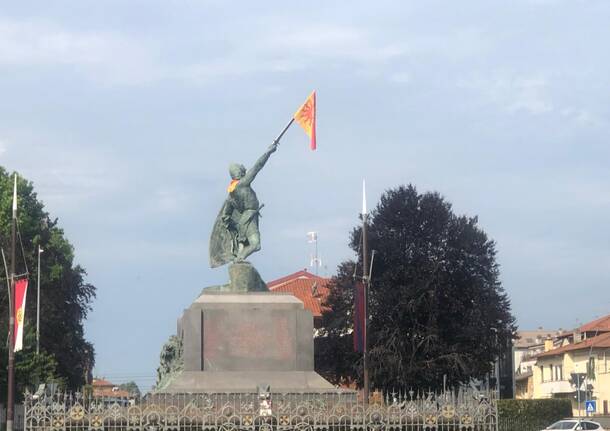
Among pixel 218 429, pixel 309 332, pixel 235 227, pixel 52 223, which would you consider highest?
pixel 52 223

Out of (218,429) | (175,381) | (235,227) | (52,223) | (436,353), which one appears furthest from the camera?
(52,223)

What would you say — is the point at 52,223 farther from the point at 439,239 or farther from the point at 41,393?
the point at 41,393

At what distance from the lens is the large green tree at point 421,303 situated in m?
56.7

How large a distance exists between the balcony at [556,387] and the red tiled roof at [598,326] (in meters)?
5.00

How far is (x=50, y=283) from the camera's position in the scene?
62406 mm

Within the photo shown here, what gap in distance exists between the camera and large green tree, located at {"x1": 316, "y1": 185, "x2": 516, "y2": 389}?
186 feet

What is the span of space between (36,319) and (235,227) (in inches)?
1269

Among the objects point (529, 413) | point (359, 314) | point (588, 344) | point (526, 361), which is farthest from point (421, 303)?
point (526, 361)

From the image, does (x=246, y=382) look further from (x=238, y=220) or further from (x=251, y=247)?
(x=238, y=220)

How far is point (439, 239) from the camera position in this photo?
60.3m

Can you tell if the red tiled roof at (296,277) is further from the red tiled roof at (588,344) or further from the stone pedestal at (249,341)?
the stone pedestal at (249,341)

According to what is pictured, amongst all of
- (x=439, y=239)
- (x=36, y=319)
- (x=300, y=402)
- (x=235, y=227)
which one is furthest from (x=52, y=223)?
(x=300, y=402)

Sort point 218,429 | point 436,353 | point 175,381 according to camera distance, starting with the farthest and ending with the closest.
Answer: point 436,353 < point 175,381 < point 218,429

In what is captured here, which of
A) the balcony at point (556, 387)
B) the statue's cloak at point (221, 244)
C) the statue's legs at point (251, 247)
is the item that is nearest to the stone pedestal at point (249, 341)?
the statue's legs at point (251, 247)
